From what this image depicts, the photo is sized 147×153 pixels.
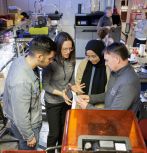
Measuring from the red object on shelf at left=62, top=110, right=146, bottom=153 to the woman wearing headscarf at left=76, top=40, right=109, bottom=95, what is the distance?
1025 mm

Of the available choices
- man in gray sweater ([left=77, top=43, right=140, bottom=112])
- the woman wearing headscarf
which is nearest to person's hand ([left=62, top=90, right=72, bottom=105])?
the woman wearing headscarf

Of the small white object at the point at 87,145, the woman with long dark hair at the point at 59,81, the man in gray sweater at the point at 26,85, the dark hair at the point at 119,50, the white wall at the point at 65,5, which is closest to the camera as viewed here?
the small white object at the point at 87,145

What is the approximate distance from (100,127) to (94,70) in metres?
1.18

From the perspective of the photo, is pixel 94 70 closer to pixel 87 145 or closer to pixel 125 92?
pixel 125 92

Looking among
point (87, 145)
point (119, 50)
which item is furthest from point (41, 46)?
point (87, 145)

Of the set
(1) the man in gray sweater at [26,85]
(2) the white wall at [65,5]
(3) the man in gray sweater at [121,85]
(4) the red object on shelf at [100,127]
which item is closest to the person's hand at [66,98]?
(3) the man in gray sweater at [121,85]

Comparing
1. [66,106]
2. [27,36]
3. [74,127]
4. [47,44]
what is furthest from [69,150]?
[27,36]

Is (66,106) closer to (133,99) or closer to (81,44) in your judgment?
(133,99)

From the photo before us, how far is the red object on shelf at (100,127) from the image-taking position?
0.89 m

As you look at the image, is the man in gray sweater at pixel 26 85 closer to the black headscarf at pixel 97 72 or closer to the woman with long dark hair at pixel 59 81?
the woman with long dark hair at pixel 59 81

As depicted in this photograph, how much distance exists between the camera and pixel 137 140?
35.7 inches

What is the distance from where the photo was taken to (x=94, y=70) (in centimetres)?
212

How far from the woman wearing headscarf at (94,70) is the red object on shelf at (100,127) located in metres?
1.03

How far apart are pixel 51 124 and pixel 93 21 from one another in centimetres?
451
